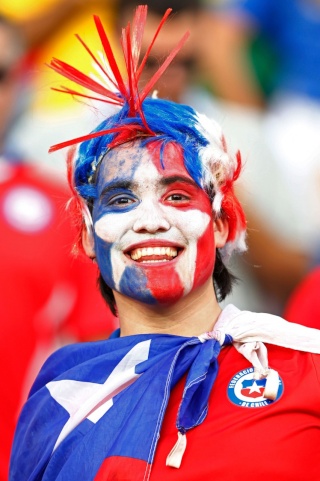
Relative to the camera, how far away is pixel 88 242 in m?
3.23

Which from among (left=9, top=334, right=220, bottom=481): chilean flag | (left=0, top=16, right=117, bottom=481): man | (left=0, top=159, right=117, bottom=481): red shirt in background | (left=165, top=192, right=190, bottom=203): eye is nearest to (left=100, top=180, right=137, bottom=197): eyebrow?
(left=165, top=192, right=190, bottom=203): eye

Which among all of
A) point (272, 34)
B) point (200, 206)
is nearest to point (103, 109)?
point (200, 206)

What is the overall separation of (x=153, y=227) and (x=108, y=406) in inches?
19.2

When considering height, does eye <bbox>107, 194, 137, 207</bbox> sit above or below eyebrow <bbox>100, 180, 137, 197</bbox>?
below

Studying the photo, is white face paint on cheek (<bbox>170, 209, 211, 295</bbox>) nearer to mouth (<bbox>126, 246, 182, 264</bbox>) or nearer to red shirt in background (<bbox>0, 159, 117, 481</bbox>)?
mouth (<bbox>126, 246, 182, 264</bbox>)

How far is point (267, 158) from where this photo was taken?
16.9 feet

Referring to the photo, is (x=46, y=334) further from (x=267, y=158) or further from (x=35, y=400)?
(x=267, y=158)

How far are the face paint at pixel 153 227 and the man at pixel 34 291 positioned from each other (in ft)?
3.13

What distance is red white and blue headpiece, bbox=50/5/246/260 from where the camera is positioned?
3064 mm

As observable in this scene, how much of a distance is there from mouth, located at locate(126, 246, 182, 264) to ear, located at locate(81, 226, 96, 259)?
0.23 m

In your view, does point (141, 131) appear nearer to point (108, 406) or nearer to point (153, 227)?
point (153, 227)

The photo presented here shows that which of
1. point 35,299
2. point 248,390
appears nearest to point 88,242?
point 248,390

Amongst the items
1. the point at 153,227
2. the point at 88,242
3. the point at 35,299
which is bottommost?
the point at 35,299

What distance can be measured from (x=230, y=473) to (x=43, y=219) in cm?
187
